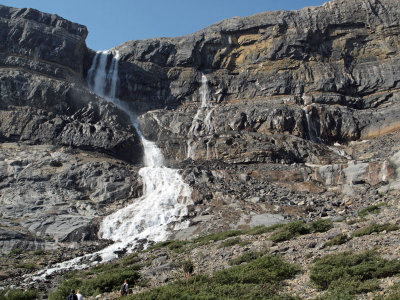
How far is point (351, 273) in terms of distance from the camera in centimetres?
1171

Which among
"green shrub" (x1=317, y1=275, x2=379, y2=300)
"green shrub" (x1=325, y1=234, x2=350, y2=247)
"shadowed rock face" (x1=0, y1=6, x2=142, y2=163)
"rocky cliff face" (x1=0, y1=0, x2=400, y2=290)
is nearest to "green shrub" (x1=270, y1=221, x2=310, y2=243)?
"green shrub" (x1=325, y1=234, x2=350, y2=247)

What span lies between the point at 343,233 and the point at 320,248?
1.86 m

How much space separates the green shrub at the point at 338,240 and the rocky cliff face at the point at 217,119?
47.7ft

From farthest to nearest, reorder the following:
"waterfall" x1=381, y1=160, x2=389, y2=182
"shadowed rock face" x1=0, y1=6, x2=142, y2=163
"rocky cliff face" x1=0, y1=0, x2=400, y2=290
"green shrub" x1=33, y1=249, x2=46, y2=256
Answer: "shadowed rock face" x1=0, y1=6, x2=142, y2=163, "waterfall" x1=381, y1=160, x2=389, y2=182, "rocky cliff face" x1=0, y1=0, x2=400, y2=290, "green shrub" x1=33, y1=249, x2=46, y2=256

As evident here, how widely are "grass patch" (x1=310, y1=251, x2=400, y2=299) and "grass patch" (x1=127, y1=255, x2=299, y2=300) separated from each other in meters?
1.23

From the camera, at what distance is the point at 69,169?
142 ft

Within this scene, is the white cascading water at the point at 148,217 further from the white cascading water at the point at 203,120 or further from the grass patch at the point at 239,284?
the grass patch at the point at 239,284

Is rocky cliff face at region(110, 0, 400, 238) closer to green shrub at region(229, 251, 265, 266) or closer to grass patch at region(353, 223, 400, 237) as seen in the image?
green shrub at region(229, 251, 265, 266)

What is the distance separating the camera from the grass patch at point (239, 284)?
1177 cm

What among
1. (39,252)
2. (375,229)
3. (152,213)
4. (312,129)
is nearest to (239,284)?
(375,229)

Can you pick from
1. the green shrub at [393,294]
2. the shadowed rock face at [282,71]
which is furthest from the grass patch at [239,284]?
the shadowed rock face at [282,71]

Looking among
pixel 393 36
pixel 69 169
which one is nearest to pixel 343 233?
pixel 69 169

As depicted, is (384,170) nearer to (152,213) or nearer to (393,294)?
(152,213)

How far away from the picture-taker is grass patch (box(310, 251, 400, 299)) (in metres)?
10.4
